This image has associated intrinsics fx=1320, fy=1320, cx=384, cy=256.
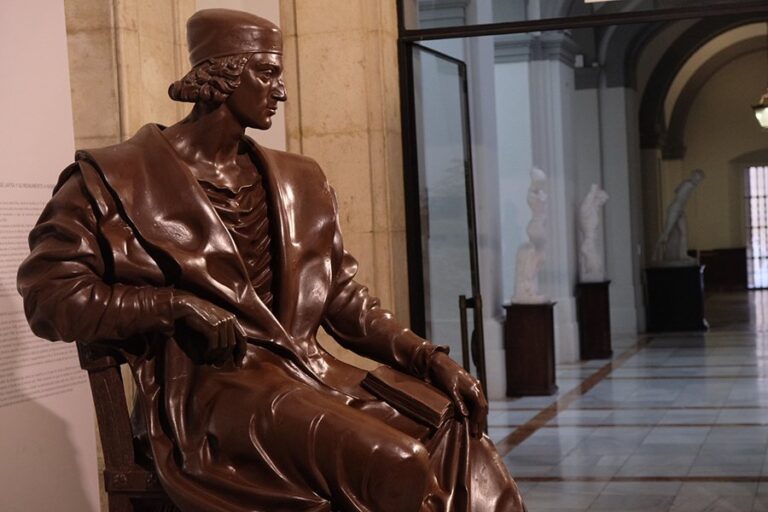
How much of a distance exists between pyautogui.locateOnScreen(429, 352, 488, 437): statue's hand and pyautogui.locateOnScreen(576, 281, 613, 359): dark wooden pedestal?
43.7ft

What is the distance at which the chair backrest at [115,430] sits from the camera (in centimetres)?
382

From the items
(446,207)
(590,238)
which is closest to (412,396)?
(446,207)

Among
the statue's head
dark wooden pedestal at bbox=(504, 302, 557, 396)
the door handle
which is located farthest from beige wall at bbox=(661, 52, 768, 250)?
the statue's head

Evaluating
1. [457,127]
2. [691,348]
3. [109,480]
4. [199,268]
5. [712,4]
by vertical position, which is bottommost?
[691,348]

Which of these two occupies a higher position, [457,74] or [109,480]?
[457,74]

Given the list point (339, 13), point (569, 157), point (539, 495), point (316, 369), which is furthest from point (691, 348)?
point (316, 369)

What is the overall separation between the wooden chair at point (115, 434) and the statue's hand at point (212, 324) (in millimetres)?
279

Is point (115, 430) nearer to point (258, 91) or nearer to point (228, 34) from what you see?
point (258, 91)

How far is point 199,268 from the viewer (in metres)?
3.92

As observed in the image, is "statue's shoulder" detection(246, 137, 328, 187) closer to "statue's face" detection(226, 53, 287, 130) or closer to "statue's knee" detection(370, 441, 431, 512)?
"statue's face" detection(226, 53, 287, 130)

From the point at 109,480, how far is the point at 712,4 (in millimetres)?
4796

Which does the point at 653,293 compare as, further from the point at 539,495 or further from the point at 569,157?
the point at 539,495

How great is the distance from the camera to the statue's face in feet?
13.4

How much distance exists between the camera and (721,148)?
30.4 meters
